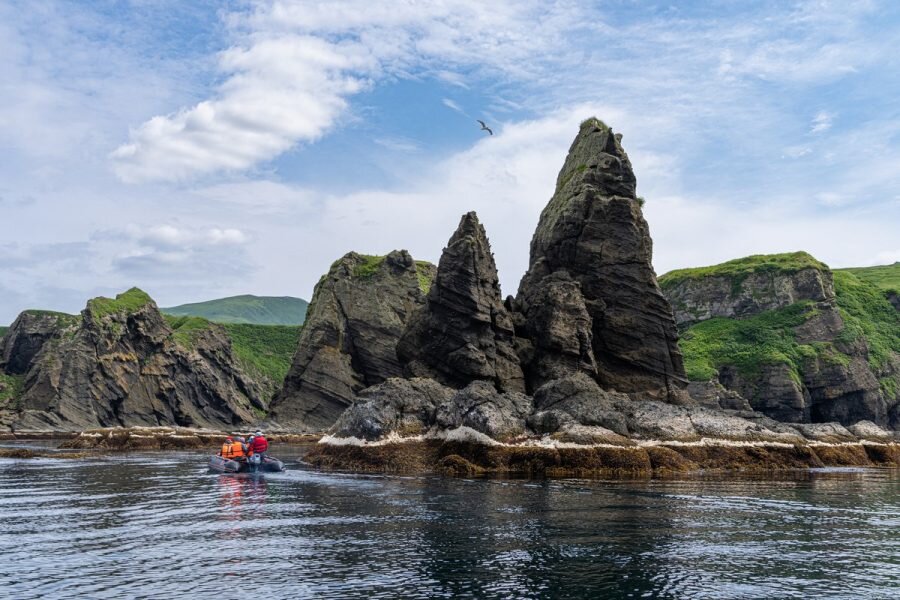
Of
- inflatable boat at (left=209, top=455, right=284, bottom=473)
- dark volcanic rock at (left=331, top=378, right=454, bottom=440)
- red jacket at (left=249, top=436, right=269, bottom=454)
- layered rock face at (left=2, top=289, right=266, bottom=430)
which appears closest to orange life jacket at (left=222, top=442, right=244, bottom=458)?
red jacket at (left=249, top=436, right=269, bottom=454)

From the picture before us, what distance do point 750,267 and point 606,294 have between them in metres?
70.1

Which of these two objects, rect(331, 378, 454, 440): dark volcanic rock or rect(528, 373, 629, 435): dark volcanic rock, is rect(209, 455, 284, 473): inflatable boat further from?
rect(528, 373, 629, 435): dark volcanic rock

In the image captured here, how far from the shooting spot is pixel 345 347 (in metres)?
109

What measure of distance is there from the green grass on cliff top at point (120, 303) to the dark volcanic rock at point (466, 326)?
7219 cm

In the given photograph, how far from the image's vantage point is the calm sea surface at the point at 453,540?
17891 millimetres

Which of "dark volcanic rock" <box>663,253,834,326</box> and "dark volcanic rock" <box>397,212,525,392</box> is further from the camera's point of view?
"dark volcanic rock" <box>663,253,834,326</box>

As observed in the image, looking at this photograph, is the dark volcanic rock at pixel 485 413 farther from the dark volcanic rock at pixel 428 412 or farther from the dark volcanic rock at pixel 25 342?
the dark volcanic rock at pixel 25 342

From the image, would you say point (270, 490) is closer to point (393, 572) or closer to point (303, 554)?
point (303, 554)

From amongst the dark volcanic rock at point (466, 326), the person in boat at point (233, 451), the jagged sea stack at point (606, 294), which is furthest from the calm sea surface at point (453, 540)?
the jagged sea stack at point (606, 294)

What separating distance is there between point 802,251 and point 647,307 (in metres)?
72.7

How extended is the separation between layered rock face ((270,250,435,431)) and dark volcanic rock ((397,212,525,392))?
3295cm

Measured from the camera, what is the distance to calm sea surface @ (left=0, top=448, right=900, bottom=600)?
17.9 meters

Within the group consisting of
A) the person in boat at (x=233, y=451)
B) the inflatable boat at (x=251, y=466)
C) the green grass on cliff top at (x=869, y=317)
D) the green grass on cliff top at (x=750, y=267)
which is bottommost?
the inflatable boat at (x=251, y=466)

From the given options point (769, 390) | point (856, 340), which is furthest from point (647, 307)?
point (856, 340)
